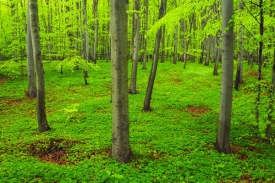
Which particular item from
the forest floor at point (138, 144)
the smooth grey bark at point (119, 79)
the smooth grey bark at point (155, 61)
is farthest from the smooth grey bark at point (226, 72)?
the smooth grey bark at point (155, 61)

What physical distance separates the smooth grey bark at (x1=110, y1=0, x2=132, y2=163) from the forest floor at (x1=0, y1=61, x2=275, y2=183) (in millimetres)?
438

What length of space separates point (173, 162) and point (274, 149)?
12.1 ft

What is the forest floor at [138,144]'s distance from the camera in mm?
5828

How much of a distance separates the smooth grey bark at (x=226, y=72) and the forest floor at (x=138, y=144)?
0.32m

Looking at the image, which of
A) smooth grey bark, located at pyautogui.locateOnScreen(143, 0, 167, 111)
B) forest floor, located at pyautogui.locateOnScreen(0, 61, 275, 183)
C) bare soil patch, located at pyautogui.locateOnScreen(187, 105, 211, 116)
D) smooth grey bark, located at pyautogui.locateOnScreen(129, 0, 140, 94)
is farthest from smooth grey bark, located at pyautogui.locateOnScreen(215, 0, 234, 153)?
smooth grey bark, located at pyautogui.locateOnScreen(129, 0, 140, 94)

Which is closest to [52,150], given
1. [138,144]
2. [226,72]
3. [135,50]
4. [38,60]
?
[138,144]

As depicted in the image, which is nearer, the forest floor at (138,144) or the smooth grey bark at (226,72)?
the forest floor at (138,144)

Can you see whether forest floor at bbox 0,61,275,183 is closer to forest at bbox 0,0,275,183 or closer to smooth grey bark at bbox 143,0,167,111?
forest at bbox 0,0,275,183

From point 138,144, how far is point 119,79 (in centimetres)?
283

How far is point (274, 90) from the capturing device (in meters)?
8.05

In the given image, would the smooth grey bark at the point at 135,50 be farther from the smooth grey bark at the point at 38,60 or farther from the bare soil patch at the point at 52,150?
the bare soil patch at the point at 52,150

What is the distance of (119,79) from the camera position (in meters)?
5.93

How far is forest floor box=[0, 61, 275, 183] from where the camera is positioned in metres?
5.83

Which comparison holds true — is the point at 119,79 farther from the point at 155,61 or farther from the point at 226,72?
the point at 155,61
